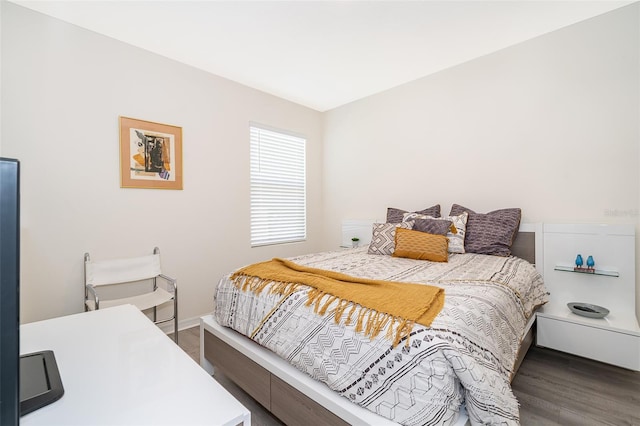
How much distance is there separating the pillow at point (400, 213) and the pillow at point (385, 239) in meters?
0.34

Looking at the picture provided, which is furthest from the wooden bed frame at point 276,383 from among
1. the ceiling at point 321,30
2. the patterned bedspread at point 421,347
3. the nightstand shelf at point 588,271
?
the ceiling at point 321,30

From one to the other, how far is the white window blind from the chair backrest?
3.71 feet

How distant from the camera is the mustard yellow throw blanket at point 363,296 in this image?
1.14 metres

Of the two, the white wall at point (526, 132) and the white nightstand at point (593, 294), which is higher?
the white wall at point (526, 132)

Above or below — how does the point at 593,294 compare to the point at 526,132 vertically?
below

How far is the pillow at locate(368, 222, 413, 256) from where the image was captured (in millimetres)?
2643

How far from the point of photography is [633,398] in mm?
1728

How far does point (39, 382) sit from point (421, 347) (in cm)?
110

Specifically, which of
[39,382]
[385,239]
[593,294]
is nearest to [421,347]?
[39,382]

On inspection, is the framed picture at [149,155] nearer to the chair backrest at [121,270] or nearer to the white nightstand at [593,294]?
the chair backrest at [121,270]

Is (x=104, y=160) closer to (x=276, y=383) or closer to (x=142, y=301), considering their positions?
(x=142, y=301)

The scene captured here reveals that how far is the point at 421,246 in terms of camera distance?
2.40 metres

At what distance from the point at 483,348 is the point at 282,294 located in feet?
3.08

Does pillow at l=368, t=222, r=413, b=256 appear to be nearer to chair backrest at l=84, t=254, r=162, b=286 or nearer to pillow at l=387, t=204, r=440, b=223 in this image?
pillow at l=387, t=204, r=440, b=223
